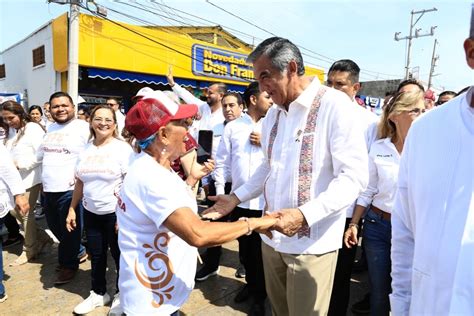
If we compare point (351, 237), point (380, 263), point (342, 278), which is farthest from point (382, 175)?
point (342, 278)

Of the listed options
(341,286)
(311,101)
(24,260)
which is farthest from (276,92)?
(24,260)

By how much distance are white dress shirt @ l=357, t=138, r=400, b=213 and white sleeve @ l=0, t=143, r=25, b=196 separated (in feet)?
10.3

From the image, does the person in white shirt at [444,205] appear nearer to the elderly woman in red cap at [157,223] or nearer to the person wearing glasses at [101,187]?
the elderly woman in red cap at [157,223]

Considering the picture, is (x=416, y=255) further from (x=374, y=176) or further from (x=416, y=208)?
(x=374, y=176)

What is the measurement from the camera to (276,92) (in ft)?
6.09

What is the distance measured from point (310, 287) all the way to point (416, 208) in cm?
89

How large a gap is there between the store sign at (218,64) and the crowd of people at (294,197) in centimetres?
1065

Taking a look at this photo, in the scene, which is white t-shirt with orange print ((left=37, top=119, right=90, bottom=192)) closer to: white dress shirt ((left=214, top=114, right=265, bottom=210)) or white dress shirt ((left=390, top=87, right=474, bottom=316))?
white dress shirt ((left=214, top=114, right=265, bottom=210))

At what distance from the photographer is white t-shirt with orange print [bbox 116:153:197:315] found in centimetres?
162

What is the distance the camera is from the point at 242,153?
3422mm

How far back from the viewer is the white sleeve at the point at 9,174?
3.32m

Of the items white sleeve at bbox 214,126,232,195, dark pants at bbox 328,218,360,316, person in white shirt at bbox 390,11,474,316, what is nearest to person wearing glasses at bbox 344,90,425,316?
dark pants at bbox 328,218,360,316

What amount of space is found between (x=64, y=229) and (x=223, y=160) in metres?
1.89

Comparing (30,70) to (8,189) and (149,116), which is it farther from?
(149,116)
